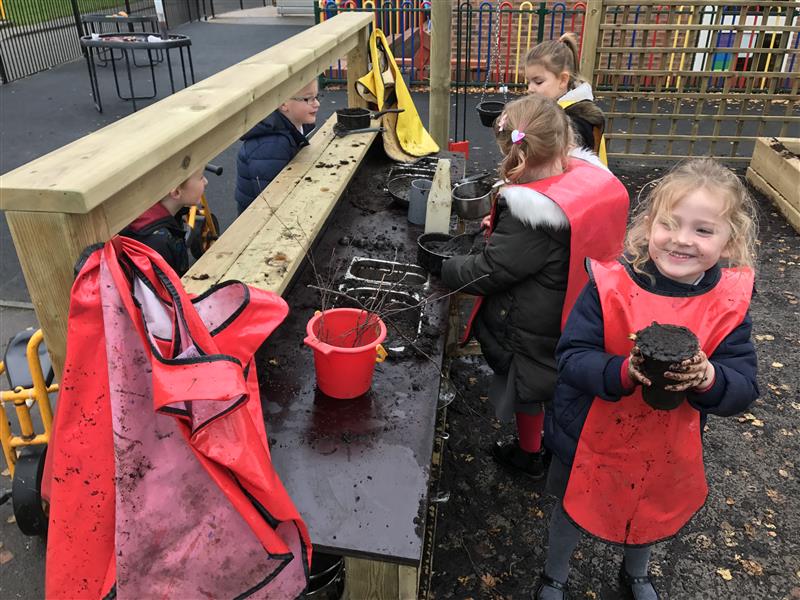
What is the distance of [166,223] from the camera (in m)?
2.39

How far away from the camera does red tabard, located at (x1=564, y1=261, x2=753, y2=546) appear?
186cm

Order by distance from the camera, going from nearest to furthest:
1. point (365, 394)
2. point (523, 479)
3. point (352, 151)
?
point (365, 394), point (523, 479), point (352, 151)

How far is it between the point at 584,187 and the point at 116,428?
1692 millimetres

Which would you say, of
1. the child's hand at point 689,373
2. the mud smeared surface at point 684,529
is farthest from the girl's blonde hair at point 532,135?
the mud smeared surface at point 684,529

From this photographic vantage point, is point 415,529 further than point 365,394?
No

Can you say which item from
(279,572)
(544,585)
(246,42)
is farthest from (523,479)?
(246,42)

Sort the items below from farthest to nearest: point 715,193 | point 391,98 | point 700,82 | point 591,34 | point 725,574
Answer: point 700,82 → point 591,34 → point 391,98 → point 725,574 → point 715,193

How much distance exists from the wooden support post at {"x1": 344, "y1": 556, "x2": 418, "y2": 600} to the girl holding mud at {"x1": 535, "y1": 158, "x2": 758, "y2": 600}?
0.60 metres

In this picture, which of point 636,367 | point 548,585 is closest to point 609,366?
point 636,367

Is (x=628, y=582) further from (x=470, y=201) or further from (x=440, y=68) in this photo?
(x=440, y=68)

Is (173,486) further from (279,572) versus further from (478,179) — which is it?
(478,179)

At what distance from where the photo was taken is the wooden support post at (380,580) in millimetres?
1835

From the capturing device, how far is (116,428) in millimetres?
1441

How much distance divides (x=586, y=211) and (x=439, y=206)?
931 millimetres
